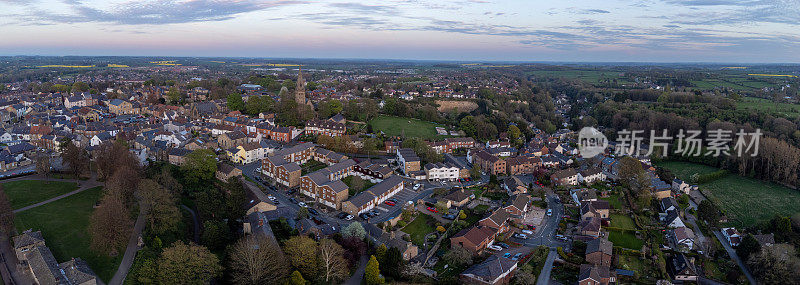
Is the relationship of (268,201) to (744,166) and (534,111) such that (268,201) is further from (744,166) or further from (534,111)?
(534,111)

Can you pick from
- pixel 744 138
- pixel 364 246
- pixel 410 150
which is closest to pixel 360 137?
pixel 410 150

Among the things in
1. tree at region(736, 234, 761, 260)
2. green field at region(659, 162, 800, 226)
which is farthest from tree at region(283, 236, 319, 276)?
green field at region(659, 162, 800, 226)

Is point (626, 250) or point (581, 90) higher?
point (581, 90)

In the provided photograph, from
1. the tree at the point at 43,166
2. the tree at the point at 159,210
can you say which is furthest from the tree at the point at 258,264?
the tree at the point at 43,166

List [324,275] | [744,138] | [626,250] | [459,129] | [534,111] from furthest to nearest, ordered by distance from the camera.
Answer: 1. [534,111]
2. [459,129]
3. [744,138]
4. [626,250]
5. [324,275]

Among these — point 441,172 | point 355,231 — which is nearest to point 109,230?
point 355,231

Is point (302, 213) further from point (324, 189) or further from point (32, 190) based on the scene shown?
point (32, 190)

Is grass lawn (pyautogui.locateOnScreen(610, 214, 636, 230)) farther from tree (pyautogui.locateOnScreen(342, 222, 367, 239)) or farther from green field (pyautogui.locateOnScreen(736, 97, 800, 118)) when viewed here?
green field (pyautogui.locateOnScreen(736, 97, 800, 118))

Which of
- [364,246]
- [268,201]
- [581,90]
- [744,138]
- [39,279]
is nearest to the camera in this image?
[39,279]
